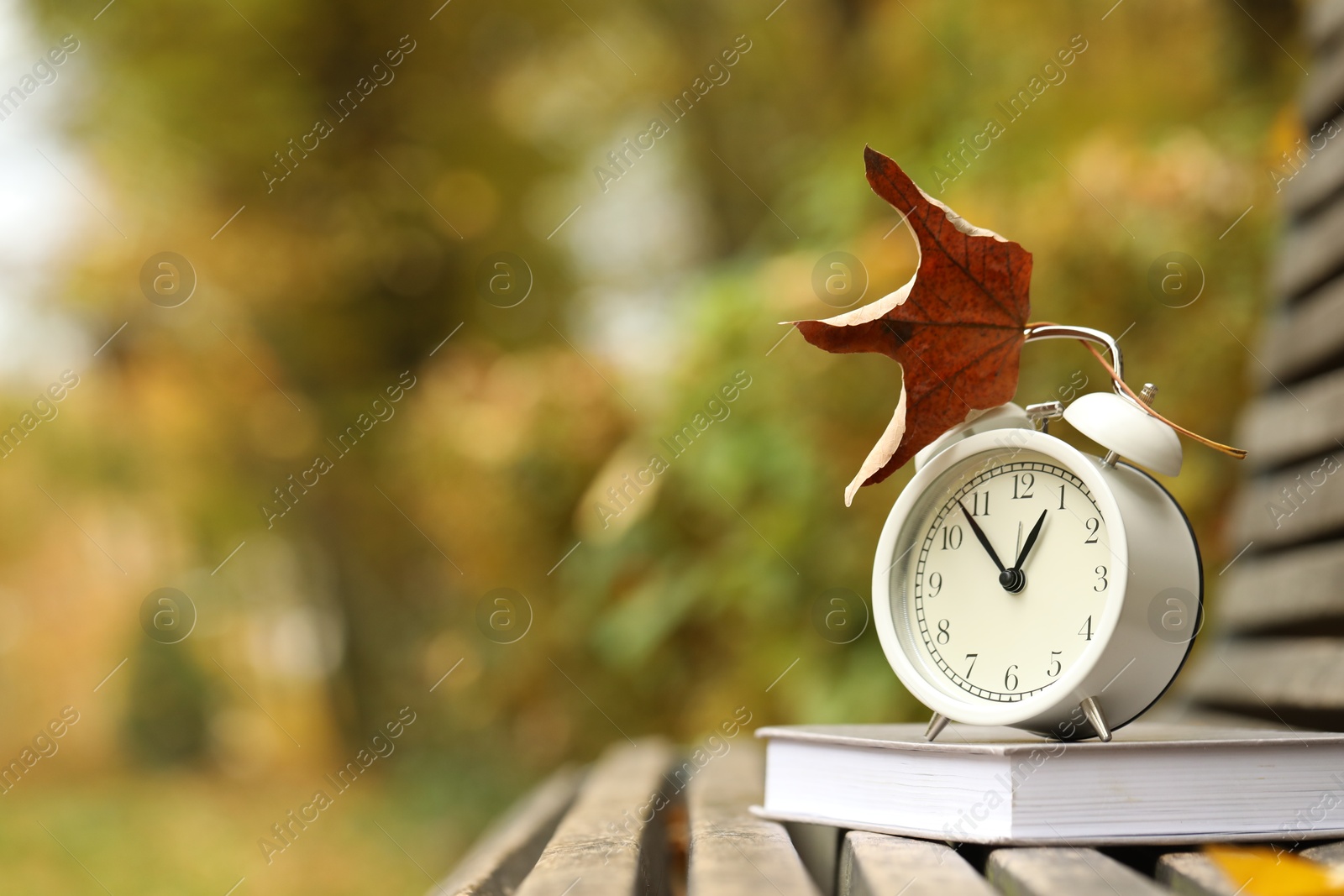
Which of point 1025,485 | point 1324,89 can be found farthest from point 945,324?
point 1324,89

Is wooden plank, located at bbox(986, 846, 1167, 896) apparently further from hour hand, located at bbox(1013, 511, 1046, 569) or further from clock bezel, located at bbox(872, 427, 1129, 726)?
hour hand, located at bbox(1013, 511, 1046, 569)

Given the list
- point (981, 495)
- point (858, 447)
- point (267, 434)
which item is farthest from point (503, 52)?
point (981, 495)

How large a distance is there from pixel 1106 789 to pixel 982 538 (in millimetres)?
241

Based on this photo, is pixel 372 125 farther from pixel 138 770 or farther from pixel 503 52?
pixel 138 770

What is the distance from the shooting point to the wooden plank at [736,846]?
80 cm

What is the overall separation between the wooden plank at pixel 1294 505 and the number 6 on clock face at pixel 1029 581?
0.77 metres

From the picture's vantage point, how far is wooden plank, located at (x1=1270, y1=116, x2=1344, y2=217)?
179 centimetres

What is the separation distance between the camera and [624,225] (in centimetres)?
736

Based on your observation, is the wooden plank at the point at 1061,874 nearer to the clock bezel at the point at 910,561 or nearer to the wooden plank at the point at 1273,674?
the clock bezel at the point at 910,561

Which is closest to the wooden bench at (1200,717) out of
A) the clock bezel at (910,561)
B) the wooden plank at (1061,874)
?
the wooden plank at (1061,874)

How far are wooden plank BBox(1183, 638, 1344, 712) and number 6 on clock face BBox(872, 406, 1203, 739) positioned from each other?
568 mm

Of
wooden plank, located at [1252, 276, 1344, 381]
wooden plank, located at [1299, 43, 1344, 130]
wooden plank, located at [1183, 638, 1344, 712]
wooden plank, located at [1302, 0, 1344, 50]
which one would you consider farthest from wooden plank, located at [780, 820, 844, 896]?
wooden plank, located at [1302, 0, 1344, 50]

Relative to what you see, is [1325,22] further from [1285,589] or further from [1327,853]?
[1327,853]

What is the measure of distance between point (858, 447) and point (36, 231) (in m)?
6.67
